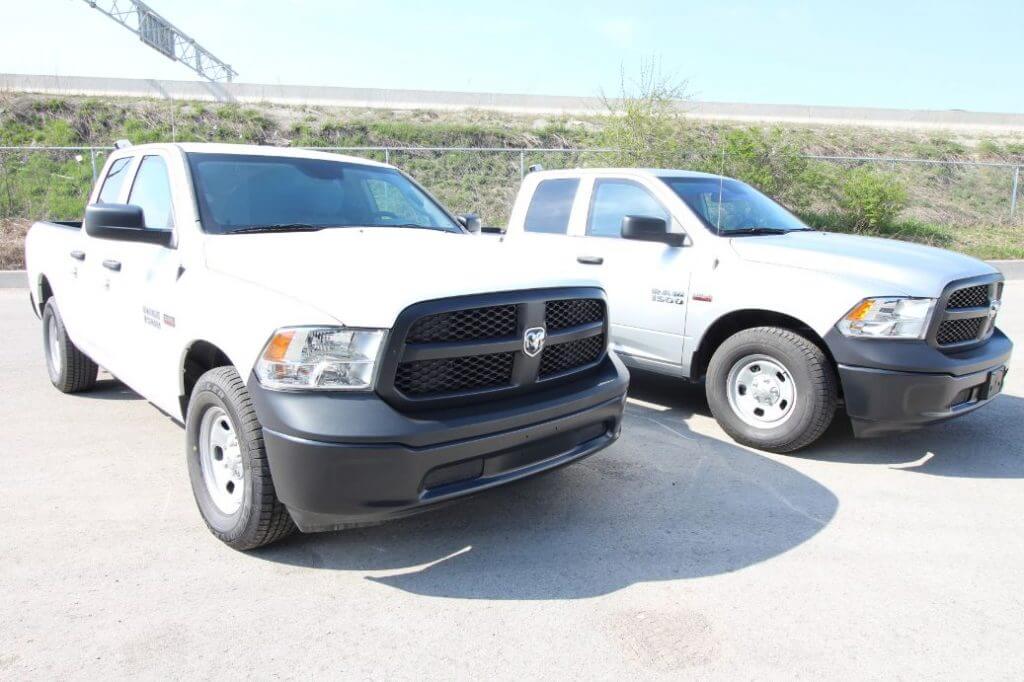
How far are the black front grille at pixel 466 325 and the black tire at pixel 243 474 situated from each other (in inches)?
30.4

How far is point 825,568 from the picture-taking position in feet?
10.8

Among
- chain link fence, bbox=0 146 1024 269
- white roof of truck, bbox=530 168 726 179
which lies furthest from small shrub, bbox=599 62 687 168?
white roof of truck, bbox=530 168 726 179

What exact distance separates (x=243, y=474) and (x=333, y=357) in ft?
2.40

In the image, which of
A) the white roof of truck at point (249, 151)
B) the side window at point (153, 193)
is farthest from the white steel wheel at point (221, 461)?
the white roof of truck at point (249, 151)

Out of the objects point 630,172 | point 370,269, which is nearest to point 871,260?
point 630,172

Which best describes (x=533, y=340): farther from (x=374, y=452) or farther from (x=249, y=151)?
(x=249, y=151)

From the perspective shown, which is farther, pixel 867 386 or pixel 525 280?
pixel 867 386

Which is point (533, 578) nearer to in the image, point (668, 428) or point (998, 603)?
point (998, 603)

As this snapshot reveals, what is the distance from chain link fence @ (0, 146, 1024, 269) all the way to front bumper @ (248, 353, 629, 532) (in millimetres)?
13393

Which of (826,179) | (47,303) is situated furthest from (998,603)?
(826,179)

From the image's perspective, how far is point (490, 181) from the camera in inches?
778

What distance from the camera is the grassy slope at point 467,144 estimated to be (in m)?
16.8

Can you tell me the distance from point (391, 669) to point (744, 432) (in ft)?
10.3

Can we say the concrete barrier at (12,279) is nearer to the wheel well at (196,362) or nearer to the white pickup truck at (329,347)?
the white pickup truck at (329,347)
